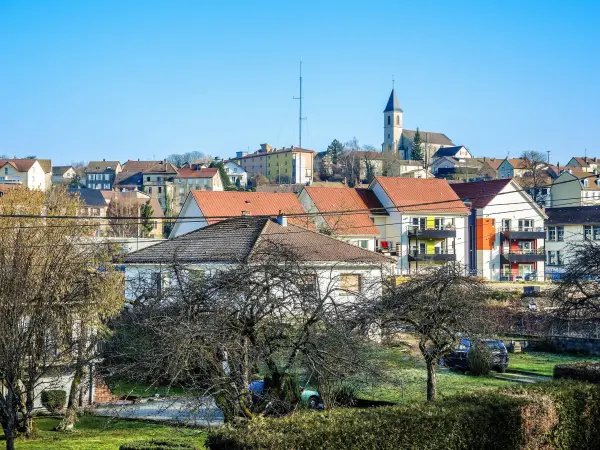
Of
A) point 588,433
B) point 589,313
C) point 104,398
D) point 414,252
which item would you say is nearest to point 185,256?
point 104,398

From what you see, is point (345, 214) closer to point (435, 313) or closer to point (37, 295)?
point (435, 313)

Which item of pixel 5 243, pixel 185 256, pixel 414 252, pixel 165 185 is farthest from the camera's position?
pixel 165 185

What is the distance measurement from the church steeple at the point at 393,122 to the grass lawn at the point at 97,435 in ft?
580

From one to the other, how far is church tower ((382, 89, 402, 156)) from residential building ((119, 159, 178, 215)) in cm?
6439

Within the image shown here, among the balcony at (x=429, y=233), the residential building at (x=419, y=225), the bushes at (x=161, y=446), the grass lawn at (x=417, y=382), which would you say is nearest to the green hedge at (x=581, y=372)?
the grass lawn at (x=417, y=382)

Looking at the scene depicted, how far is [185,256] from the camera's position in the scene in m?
32.8

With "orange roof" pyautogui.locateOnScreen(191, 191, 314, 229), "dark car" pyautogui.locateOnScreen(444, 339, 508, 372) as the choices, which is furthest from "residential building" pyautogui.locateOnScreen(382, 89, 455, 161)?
"dark car" pyautogui.locateOnScreen(444, 339, 508, 372)

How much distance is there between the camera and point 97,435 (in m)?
20.4

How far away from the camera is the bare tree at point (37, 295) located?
16.2 m

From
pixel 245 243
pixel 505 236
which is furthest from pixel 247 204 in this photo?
pixel 505 236

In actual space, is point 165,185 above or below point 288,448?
above

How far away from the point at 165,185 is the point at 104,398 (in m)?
115

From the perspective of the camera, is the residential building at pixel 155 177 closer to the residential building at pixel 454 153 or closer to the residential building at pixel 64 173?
the residential building at pixel 64 173

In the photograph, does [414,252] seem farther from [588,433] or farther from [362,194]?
[588,433]
